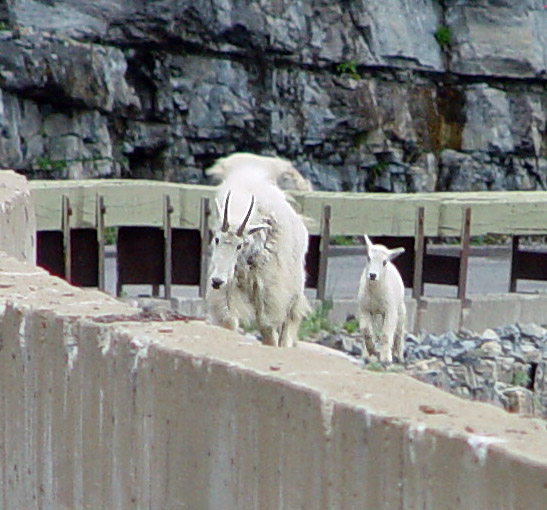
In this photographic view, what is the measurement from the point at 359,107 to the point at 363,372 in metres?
29.1

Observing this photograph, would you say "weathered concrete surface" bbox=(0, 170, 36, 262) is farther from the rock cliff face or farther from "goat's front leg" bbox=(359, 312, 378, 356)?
the rock cliff face

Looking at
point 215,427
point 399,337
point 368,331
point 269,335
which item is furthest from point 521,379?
point 215,427

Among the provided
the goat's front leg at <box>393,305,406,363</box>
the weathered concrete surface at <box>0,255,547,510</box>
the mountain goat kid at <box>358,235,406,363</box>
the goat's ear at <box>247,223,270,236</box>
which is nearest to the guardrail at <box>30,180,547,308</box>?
the goat's front leg at <box>393,305,406,363</box>

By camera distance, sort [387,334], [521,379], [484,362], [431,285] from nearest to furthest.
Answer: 1. [387,334]
2. [521,379]
3. [484,362]
4. [431,285]

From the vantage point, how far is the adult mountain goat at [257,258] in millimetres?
10828

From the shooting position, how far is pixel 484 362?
629 inches

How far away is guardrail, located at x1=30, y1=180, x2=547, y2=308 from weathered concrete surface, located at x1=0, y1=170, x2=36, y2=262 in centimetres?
642

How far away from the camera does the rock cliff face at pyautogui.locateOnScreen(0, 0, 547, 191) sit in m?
29.4

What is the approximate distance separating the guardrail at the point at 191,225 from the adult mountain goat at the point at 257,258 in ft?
19.2

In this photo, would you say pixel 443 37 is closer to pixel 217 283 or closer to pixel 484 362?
pixel 484 362

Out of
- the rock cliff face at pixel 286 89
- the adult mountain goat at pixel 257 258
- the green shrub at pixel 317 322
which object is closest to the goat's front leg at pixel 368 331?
the green shrub at pixel 317 322

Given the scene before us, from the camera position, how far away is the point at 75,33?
2956 cm

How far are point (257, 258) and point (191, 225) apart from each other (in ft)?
27.2

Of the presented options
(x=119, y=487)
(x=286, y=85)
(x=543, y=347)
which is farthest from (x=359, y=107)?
(x=119, y=487)
